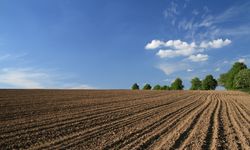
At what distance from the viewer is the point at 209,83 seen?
4761 inches

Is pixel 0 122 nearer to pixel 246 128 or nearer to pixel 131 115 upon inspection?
pixel 131 115

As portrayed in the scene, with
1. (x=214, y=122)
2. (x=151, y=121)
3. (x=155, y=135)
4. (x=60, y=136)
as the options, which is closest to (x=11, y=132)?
(x=60, y=136)

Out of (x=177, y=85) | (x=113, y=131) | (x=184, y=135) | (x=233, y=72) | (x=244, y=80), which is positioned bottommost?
(x=184, y=135)

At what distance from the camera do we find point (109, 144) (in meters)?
11.9

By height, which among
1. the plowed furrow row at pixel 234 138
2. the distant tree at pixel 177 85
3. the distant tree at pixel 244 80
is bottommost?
the plowed furrow row at pixel 234 138

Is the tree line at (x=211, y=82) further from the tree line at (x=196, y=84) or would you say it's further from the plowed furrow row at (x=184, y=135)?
the plowed furrow row at (x=184, y=135)

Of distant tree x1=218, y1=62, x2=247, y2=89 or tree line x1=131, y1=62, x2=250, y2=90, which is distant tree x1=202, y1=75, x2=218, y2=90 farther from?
distant tree x1=218, y1=62, x2=247, y2=89

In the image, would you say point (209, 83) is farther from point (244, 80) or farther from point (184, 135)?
point (184, 135)

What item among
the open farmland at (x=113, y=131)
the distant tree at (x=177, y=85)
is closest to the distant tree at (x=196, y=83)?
the distant tree at (x=177, y=85)

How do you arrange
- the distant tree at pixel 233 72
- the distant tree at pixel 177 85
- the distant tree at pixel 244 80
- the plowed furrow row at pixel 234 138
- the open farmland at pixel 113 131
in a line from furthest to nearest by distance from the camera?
the distant tree at pixel 177 85, the distant tree at pixel 233 72, the distant tree at pixel 244 80, the plowed furrow row at pixel 234 138, the open farmland at pixel 113 131

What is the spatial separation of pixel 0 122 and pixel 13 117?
1581mm

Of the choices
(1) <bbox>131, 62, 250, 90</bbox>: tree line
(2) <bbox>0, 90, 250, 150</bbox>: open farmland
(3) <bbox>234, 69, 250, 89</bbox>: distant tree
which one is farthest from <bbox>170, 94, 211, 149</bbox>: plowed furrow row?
(1) <bbox>131, 62, 250, 90</bbox>: tree line

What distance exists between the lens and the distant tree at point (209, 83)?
120875 millimetres

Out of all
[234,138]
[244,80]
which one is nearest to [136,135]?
[234,138]
